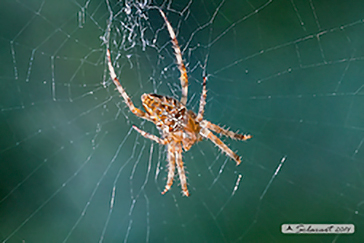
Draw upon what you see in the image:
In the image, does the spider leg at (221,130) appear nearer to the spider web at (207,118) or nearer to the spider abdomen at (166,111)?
the spider abdomen at (166,111)

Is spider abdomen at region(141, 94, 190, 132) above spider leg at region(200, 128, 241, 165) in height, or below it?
above

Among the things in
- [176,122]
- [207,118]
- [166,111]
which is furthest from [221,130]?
[207,118]

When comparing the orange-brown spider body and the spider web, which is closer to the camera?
the orange-brown spider body

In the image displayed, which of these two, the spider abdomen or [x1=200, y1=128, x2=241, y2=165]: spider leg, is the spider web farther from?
the spider abdomen

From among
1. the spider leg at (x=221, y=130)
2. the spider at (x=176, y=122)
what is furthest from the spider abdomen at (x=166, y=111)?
the spider leg at (x=221, y=130)

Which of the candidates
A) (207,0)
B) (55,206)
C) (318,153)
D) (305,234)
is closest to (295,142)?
(318,153)

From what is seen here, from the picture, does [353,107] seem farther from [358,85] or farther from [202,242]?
[202,242]

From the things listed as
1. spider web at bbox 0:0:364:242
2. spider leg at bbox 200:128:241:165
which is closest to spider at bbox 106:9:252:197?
spider leg at bbox 200:128:241:165
